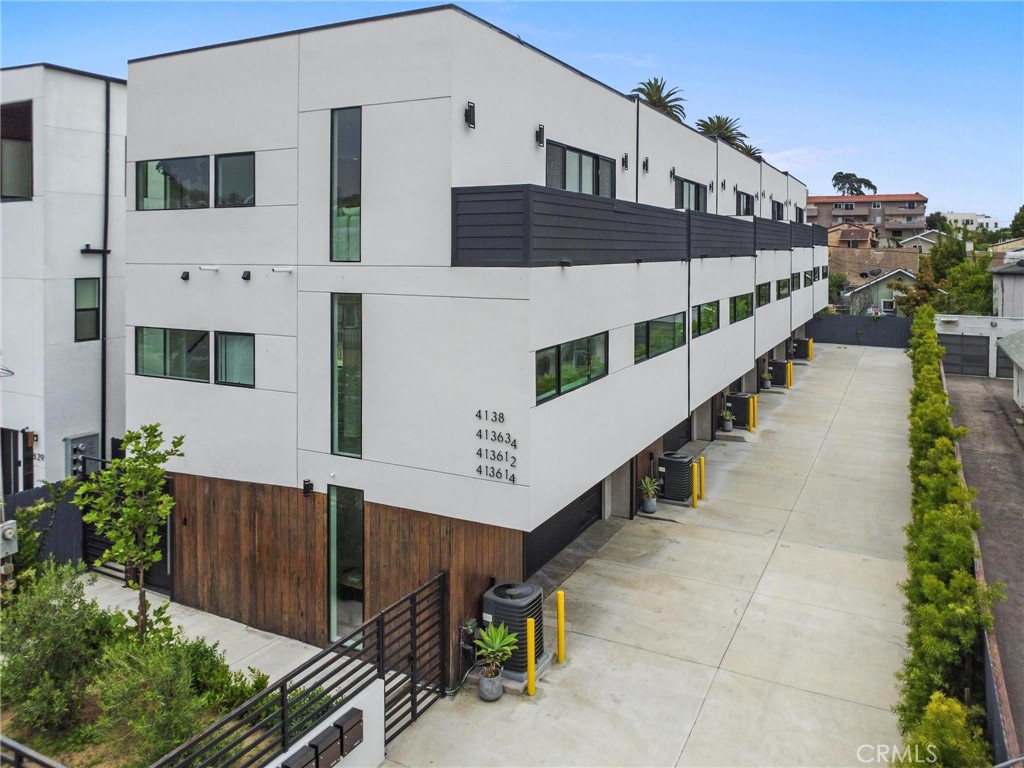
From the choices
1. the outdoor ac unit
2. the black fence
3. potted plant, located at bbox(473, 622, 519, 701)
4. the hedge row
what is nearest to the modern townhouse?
the outdoor ac unit

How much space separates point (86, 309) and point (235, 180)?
6863 mm

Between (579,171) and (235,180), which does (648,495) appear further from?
(235,180)

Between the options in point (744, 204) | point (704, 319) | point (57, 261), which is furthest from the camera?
point (744, 204)

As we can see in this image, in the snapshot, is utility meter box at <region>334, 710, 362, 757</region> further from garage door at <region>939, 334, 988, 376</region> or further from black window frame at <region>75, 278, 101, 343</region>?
garage door at <region>939, 334, 988, 376</region>

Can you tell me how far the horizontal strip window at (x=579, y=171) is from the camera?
503 inches

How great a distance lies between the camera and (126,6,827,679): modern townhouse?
10109 mm

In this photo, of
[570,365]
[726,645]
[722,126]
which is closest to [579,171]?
[570,365]

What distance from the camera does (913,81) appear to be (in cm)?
3784

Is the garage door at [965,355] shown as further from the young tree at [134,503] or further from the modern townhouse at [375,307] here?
the young tree at [134,503]

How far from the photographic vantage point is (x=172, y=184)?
12.8 metres

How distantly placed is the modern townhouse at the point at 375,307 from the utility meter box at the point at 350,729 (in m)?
2.39

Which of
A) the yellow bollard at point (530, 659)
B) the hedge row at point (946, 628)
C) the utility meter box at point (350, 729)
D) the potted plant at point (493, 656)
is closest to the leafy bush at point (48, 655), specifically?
the utility meter box at point (350, 729)

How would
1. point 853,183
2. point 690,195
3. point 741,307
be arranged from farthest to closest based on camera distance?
point 853,183
point 741,307
point 690,195

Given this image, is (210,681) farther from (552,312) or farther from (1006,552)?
(1006,552)
